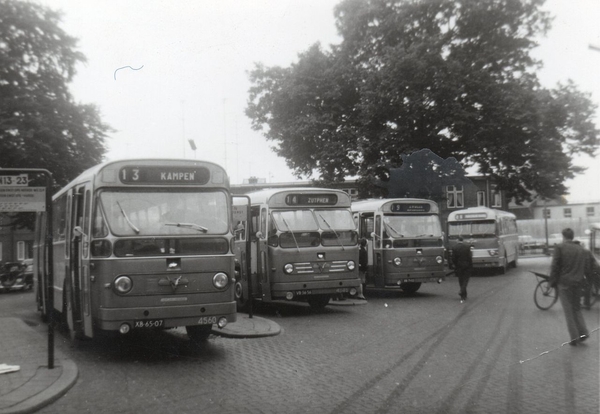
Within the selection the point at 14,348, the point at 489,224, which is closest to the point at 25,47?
the point at 14,348

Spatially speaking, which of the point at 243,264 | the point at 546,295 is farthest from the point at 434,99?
the point at 243,264

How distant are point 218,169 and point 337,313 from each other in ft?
21.2

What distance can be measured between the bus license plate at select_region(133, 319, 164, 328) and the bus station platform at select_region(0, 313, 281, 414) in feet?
3.16

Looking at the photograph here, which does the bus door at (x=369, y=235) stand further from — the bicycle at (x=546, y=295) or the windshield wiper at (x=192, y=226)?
the windshield wiper at (x=192, y=226)

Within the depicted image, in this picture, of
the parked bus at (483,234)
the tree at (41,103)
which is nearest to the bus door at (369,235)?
the parked bus at (483,234)

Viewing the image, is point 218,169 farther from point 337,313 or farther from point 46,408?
point 337,313

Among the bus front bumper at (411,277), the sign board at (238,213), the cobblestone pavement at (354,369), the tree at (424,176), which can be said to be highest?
the tree at (424,176)

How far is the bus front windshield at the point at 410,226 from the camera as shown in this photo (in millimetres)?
19698

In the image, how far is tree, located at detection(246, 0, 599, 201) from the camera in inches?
1190

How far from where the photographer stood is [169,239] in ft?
31.9

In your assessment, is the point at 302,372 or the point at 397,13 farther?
the point at 397,13

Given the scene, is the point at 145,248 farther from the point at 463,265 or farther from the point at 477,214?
the point at 477,214

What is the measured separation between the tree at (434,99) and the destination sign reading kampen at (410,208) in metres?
11.0

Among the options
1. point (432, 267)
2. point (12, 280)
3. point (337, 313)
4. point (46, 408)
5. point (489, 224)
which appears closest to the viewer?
point (46, 408)
